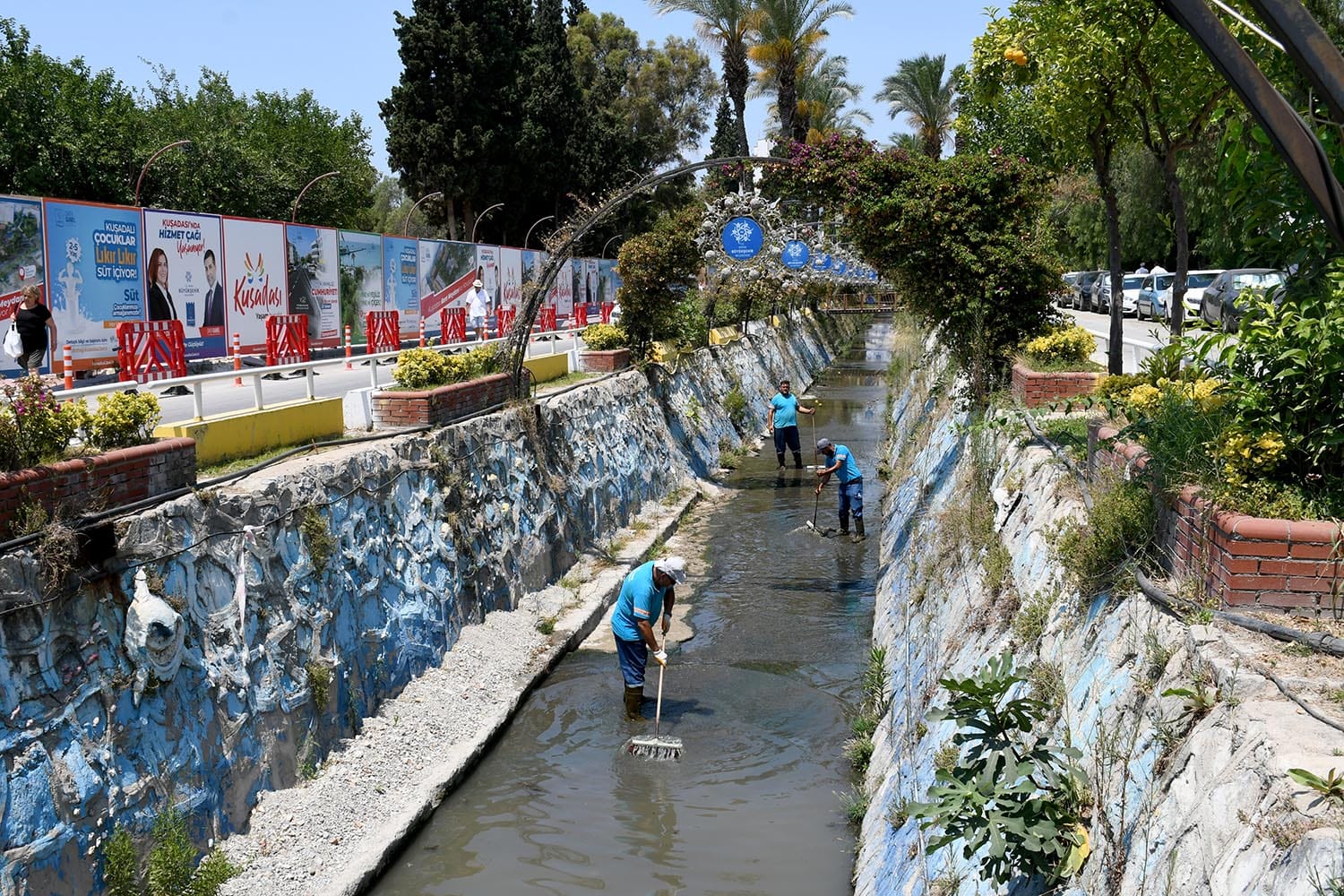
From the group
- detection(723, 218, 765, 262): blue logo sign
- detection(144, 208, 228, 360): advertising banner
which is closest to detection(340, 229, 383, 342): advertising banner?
detection(144, 208, 228, 360): advertising banner

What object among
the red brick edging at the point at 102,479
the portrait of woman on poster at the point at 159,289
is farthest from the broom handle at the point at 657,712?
the portrait of woman on poster at the point at 159,289

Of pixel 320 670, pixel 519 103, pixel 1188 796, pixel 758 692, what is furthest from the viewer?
pixel 519 103

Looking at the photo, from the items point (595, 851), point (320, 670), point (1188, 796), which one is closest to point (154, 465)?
point (320, 670)

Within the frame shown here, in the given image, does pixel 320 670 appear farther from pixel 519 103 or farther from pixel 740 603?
pixel 519 103

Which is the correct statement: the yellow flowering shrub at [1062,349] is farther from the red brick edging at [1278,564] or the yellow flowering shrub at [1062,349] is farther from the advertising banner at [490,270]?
the advertising banner at [490,270]

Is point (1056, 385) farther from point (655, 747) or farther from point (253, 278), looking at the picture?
point (253, 278)

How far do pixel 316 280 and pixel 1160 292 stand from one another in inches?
924

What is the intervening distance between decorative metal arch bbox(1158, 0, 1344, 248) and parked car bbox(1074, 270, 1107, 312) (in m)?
36.8

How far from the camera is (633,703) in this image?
31.2 feet

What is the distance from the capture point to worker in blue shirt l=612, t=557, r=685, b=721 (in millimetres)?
9430

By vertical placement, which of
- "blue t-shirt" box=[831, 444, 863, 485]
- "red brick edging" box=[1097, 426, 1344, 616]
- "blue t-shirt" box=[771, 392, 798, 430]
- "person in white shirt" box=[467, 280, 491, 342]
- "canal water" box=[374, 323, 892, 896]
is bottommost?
"canal water" box=[374, 323, 892, 896]

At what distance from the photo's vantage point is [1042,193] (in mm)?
13594

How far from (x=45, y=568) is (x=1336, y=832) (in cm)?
599

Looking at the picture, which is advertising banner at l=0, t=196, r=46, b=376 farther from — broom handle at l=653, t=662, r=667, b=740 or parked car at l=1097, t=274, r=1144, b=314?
parked car at l=1097, t=274, r=1144, b=314
